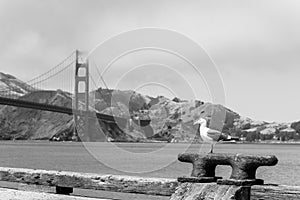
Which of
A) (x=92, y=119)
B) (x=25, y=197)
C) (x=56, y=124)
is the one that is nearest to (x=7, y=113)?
(x=56, y=124)

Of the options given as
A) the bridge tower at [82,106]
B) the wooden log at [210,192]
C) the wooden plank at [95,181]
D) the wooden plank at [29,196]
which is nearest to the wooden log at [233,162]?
the wooden log at [210,192]

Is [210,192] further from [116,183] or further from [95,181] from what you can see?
[95,181]

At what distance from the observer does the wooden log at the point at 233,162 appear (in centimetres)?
514

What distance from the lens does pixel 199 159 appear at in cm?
556

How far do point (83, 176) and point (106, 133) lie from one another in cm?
10253

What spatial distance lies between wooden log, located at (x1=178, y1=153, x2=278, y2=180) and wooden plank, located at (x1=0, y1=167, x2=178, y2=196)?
1.72ft

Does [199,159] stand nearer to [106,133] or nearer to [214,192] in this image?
[214,192]

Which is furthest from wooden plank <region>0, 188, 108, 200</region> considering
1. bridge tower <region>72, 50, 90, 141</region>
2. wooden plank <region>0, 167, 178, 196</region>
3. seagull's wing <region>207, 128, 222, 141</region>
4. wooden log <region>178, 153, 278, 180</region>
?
bridge tower <region>72, 50, 90, 141</region>

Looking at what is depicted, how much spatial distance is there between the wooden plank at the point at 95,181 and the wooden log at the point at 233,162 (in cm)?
52

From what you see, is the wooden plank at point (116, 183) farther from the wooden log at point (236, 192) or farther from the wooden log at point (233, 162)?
the wooden log at point (233, 162)

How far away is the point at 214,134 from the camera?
7.19 metres

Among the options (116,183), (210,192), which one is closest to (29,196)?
(116,183)

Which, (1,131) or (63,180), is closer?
(63,180)

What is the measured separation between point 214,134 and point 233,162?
1.90 m
